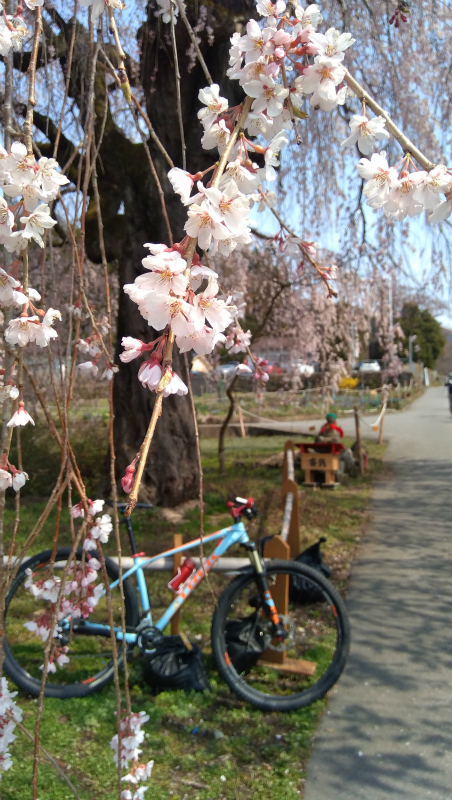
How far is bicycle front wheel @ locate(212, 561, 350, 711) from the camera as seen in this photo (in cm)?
293

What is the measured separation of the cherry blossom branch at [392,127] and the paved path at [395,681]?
2258 mm

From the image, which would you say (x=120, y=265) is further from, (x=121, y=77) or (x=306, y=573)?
(x=121, y=77)

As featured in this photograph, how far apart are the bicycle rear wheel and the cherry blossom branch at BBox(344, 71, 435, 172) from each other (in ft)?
7.53

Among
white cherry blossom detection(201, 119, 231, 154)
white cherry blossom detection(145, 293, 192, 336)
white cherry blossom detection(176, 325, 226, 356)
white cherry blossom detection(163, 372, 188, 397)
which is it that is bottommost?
white cherry blossom detection(163, 372, 188, 397)

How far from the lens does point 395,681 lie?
10.6 ft

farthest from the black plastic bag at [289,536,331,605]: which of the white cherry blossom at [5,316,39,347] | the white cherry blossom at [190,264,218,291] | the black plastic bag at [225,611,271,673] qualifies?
the white cherry blossom at [190,264,218,291]

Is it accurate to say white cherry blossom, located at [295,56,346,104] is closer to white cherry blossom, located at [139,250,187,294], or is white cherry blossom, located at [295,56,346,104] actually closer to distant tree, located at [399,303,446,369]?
white cherry blossom, located at [139,250,187,294]

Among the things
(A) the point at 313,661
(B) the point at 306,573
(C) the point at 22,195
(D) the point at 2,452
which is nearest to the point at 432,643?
(A) the point at 313,661

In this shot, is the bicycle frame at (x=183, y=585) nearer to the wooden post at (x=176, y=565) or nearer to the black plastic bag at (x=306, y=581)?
the wooden post at (x=176, y=565)

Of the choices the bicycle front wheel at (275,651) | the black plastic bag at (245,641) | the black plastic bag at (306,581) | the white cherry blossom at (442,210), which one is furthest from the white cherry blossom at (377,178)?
the black plastic bag at (245,641)

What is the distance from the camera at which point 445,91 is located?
19.9 feet

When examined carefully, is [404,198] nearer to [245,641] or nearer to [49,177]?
[49,177]

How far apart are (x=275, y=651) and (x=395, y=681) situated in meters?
0.64

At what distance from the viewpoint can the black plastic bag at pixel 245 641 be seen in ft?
10.2
